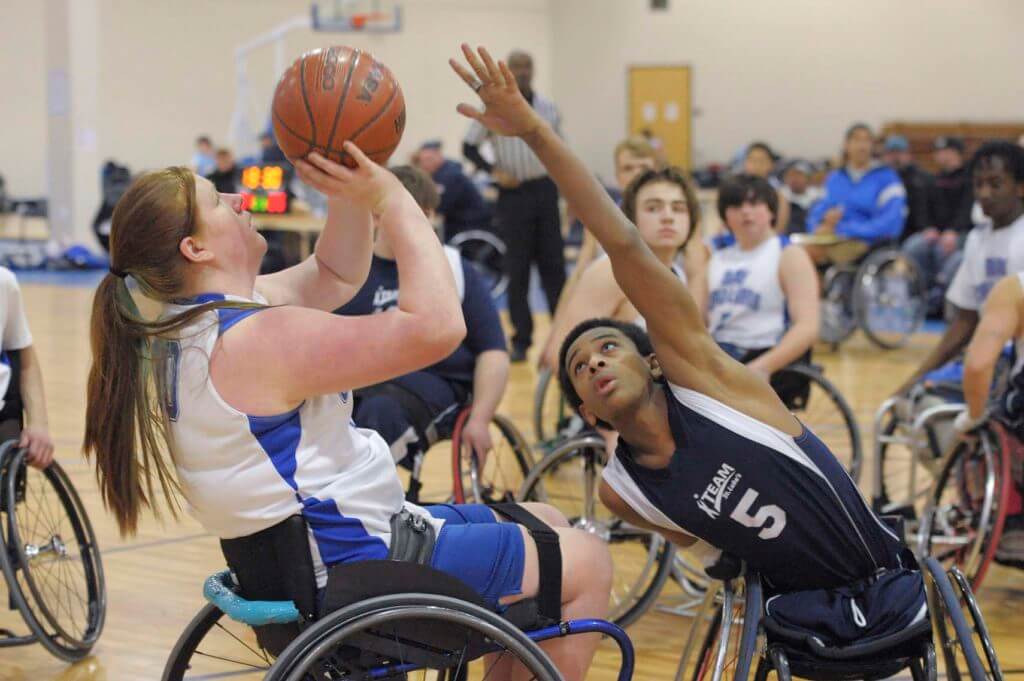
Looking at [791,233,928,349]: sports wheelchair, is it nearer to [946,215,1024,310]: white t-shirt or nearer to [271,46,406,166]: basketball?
[946,215,1024,310]: white t-shirt

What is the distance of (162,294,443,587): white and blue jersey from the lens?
180 centimetres

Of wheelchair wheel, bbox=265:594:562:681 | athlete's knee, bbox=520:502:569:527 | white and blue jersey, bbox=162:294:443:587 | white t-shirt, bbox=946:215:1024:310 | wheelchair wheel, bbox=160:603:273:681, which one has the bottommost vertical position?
wheelchair wheel, bbox=160:603:273:681

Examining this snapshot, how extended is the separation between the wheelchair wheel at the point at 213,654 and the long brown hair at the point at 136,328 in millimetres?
297

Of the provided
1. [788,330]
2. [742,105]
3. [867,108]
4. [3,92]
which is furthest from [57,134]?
[788,330]

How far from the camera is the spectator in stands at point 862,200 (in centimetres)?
821

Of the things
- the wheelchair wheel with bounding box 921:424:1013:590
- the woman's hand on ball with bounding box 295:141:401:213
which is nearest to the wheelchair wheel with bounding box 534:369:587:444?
the wheelchair wheel with bounding box 921:424:1013:590

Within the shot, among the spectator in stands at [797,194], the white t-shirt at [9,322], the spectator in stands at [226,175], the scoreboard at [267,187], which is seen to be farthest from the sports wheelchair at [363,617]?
the spectator in stands at [226,175]

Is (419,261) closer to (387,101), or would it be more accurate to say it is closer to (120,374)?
(387,101)

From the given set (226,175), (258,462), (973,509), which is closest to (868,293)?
(973,509)

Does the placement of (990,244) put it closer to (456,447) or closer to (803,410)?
(803,410)

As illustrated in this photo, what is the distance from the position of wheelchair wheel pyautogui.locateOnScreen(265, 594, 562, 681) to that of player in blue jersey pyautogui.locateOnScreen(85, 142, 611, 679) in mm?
98

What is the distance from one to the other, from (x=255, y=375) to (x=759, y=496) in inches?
32.3

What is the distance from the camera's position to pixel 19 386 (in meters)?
3.06

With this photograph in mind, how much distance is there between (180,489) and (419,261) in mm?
488
